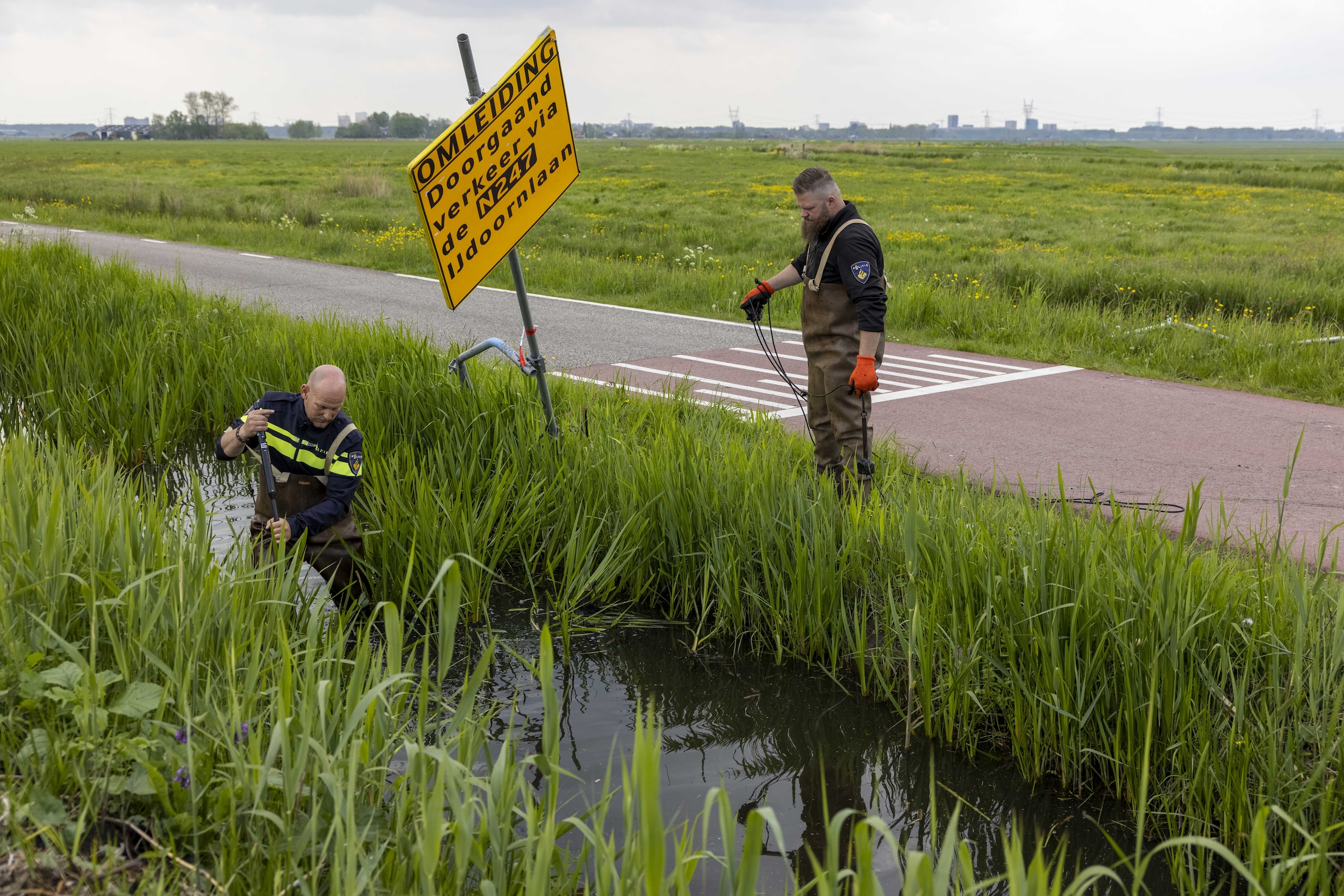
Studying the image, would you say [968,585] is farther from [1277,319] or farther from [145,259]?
[145,259]

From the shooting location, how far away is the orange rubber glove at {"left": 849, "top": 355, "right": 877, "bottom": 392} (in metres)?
4.92

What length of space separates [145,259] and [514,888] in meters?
16.5

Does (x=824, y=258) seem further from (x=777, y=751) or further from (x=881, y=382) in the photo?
(x=881, y=382)

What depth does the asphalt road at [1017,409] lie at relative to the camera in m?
6.09

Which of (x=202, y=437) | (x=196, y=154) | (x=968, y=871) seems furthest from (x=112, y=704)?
(x=196, y=154)

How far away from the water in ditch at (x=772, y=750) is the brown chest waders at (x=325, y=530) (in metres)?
0.14

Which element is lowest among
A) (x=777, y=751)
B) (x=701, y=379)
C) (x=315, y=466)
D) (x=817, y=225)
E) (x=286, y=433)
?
(x=777, y=751)

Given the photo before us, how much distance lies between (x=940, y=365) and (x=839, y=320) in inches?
191

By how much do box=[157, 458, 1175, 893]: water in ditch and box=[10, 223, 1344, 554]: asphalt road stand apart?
1.22 meters

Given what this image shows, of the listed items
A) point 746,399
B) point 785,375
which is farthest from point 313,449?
point 746,399

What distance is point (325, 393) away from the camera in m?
4.10

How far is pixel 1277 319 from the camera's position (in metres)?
12.0

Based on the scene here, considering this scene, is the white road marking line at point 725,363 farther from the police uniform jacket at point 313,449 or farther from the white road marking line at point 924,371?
the police uniform jacket at point 313,449

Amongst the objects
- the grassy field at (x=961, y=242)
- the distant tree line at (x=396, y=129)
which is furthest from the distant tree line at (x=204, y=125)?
the grassy field at (x=961, y=242)
